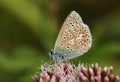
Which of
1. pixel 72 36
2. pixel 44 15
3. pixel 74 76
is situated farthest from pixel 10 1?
pixel 74 76

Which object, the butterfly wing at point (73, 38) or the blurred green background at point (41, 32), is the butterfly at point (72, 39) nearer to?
the butterfly wing at point (73, 38)

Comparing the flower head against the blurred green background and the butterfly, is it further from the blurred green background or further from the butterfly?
the blurred green background

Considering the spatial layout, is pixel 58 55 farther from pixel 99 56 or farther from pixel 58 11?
pixel 58 11

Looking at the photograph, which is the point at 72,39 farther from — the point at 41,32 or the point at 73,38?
the point at 41,32

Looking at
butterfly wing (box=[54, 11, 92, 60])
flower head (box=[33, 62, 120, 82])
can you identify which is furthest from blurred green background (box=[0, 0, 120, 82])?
flower head (box=[33, 62, 120, 82])

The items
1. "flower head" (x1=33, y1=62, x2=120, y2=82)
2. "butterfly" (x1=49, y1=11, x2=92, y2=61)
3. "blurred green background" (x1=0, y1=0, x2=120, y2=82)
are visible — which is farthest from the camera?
"blurred green background" (x1=0, y1=0, x2=120, y2=82)
